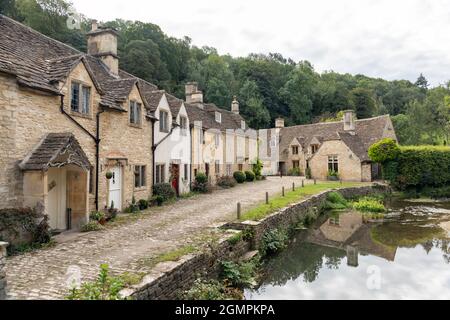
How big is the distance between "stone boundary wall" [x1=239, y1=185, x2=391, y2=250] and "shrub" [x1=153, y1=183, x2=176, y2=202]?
285 inches

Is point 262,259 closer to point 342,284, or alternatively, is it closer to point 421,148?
point 342,284

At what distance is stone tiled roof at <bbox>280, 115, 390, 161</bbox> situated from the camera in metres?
38.0

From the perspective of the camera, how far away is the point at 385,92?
91875 millimetres

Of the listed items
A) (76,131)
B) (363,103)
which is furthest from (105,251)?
(363,103)

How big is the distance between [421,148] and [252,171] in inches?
682

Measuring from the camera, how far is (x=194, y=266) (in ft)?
28.6

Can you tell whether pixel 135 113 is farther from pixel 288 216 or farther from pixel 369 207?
pixel 369 207

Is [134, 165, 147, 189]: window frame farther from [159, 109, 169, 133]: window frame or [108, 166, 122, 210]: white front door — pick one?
[159, 109, 169, 133]: window frame

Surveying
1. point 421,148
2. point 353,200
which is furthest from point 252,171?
point 421,148

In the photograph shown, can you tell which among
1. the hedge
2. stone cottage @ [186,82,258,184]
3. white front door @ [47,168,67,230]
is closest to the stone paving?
white front door @ [47,168,67,230]

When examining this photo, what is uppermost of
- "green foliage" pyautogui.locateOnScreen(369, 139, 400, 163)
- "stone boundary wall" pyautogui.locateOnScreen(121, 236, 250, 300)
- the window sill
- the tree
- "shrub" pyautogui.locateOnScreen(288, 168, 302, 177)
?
the tree

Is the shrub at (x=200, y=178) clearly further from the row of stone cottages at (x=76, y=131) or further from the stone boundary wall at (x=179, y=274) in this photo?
the stone boundary wall at (x=179, y=274)

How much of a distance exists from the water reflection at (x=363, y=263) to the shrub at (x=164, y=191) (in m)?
8.10
